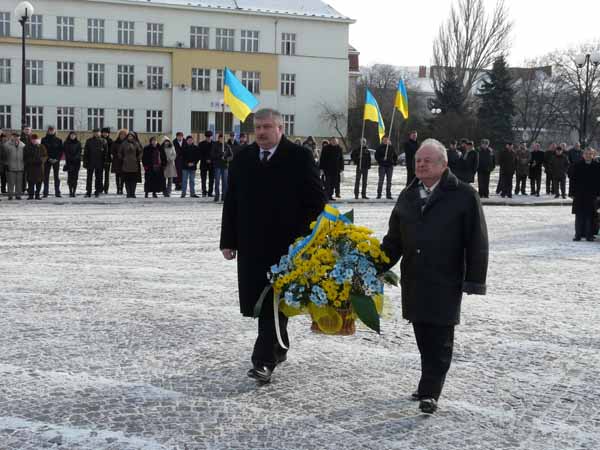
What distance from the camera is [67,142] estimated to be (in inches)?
896

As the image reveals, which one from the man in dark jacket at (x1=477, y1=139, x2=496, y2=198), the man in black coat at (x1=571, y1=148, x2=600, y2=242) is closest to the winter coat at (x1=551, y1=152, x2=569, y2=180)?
the man in dark jacket at (x1=477, y1=139, x2=496, y2=198)

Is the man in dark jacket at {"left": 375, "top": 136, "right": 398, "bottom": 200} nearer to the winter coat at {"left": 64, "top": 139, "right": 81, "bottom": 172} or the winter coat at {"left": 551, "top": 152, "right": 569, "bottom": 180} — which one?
the winter coat at {"left": 551, "top": 152, "right": 569, "bottom": 180}

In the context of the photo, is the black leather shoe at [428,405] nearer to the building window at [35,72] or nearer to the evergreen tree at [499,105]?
the building window at [35,72]

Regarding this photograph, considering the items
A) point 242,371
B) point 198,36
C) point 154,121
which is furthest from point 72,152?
point 198,36

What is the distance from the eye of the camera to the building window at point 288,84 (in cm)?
6731

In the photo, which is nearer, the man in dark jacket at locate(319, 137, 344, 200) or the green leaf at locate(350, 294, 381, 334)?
the green leaf at locate(350, 294, 381, 334)

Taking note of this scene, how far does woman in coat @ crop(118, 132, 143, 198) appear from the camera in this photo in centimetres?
2342

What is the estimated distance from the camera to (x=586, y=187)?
638 inches

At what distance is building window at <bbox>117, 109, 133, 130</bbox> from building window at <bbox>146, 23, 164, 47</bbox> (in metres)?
5.28

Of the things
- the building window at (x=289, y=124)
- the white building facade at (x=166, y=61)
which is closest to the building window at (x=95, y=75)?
the white building facade at (x=166, y=61)

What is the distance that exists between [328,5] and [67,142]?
49343 mm

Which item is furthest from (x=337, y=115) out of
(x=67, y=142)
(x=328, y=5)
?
(x=67, y=142)

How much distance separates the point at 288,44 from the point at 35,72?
19284mm

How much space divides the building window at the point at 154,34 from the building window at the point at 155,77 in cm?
176
